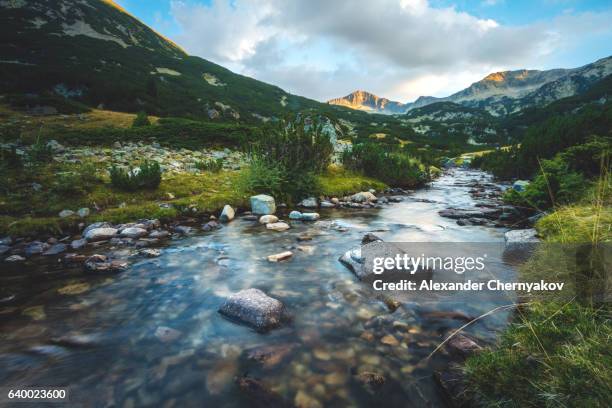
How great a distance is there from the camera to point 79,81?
121 feet

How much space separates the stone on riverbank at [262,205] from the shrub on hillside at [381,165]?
9.21m

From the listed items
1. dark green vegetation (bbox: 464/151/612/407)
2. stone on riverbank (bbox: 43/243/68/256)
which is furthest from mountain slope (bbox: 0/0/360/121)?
dark green vegetation (bbox: 464/151/612/407)

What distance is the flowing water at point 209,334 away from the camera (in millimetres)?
2834

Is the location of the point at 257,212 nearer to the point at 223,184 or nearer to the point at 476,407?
the point at 223,184

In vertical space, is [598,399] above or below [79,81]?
below

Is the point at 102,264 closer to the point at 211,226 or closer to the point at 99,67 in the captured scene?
the point at 211,226

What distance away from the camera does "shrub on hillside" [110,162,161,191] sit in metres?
9.54

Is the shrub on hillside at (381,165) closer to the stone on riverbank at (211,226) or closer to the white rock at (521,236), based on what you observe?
the stone on riverbank at (211,226)

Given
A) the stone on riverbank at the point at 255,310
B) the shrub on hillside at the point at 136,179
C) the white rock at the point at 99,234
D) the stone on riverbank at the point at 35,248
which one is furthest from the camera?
the shrub on hillside at the point at 136,179

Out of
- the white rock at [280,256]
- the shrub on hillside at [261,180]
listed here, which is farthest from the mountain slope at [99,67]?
the white rock at [280,256]

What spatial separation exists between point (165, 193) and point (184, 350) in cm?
792

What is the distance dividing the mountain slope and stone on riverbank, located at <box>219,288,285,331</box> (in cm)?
1192

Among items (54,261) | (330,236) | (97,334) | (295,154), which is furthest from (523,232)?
(54,261)

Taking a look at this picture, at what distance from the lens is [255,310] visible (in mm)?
3961
